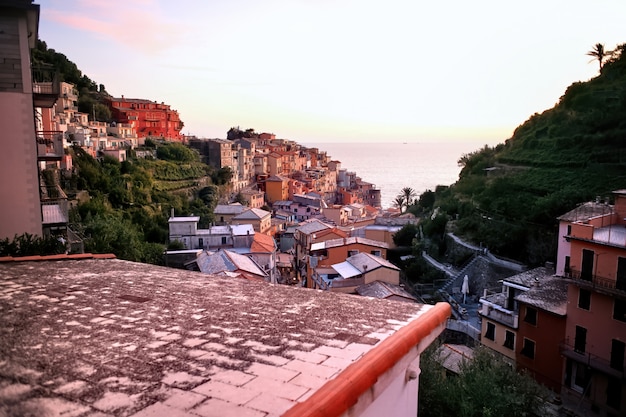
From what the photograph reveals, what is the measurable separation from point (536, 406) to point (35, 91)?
1705 centimetres

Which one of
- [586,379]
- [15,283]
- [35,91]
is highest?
[35,91]

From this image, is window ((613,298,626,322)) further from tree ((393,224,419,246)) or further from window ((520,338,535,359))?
tree ((393,224,419,246))

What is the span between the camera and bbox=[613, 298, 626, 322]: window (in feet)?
51.3

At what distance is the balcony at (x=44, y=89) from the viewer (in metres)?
12.6

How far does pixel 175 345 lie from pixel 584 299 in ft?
58.2

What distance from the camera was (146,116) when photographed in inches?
2714

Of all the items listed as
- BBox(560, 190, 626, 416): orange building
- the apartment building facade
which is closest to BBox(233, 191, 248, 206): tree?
BBox(560, 190, 626, 416): orange building

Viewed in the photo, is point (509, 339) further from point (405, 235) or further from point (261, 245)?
point (261, 245)

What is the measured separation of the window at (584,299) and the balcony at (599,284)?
35cm

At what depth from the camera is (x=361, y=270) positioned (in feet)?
79.0

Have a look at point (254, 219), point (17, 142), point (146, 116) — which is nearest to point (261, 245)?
point (254, 219)

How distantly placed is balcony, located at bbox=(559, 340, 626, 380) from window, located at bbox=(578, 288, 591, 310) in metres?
1.53

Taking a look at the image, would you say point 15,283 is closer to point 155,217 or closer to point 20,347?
point 20,347

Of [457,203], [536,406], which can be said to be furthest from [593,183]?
[536,406]
